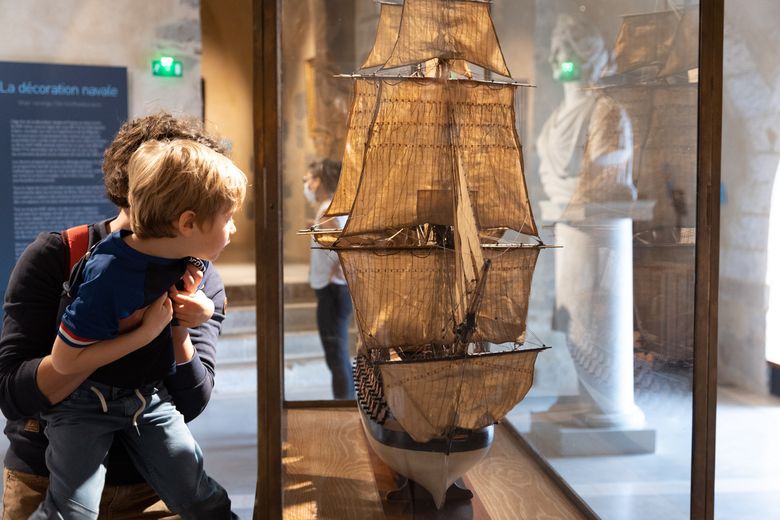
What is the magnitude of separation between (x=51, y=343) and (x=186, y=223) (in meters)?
0.40

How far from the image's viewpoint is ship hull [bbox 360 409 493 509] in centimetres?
A: 181

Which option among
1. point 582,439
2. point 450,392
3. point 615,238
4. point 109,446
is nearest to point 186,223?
point 109,446

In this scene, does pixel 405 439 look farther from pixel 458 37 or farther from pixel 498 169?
pixel 458 37

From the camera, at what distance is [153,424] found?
1.45m

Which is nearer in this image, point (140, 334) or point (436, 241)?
point (140, 334)

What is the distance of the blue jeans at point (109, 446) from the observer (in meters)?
1.38

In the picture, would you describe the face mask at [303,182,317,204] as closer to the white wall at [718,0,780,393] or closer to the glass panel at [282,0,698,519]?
the glass panel at [282,0,698,519]

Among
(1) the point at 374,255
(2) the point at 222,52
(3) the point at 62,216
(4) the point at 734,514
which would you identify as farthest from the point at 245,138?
(4) the point at 734,514

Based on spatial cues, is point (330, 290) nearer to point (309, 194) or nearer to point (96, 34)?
point (309, 194)

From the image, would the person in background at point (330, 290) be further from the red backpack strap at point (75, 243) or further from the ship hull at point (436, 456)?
the red backpack strap at point (75, 243)

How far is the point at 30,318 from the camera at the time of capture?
4.64 ft

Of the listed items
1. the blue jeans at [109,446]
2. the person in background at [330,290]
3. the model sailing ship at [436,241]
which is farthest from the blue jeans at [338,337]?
the blue jeans at [109,446]

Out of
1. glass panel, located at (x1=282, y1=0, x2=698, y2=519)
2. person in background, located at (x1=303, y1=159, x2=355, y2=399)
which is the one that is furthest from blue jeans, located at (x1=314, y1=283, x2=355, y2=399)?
glass panel, located at (x1=282, y1=0, x2=698, y2=519)

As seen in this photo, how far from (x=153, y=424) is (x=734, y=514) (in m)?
2.54
